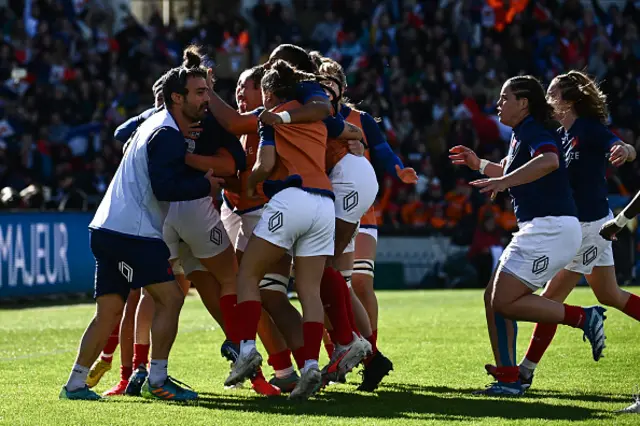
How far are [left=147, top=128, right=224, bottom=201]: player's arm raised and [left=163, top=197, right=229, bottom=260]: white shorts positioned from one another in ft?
1.82

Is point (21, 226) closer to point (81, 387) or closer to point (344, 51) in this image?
point (81, 387)

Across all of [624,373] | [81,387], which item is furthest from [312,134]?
[624,373]

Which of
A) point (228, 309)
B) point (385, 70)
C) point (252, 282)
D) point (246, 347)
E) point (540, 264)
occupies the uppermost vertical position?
point (385, 70)

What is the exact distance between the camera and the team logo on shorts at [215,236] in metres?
7.80

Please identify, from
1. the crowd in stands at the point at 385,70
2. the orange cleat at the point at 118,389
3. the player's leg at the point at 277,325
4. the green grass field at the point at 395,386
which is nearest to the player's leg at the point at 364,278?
the green grass field at the point at 395,386

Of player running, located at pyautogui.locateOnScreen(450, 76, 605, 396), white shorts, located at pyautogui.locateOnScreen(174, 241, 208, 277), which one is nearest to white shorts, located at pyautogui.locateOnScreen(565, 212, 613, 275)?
player running, located at pyautogui.locateOnScreen(450, 76, 605, 396)

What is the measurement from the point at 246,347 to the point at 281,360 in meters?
0.81

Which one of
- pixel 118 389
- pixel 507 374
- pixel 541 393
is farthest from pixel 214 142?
pixel 541 393

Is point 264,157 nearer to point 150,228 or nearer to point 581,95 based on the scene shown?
point 150,228

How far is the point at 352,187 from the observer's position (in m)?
8.05

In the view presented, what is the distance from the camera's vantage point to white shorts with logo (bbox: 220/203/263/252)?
801 cm

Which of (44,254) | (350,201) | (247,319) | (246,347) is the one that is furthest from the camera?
(44,254)

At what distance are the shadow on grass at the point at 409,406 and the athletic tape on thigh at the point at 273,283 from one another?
753mm

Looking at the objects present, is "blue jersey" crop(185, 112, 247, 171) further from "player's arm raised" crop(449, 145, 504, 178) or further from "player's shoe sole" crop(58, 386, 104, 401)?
"player's shoe sole" crop(58, 386, 104, 401)
